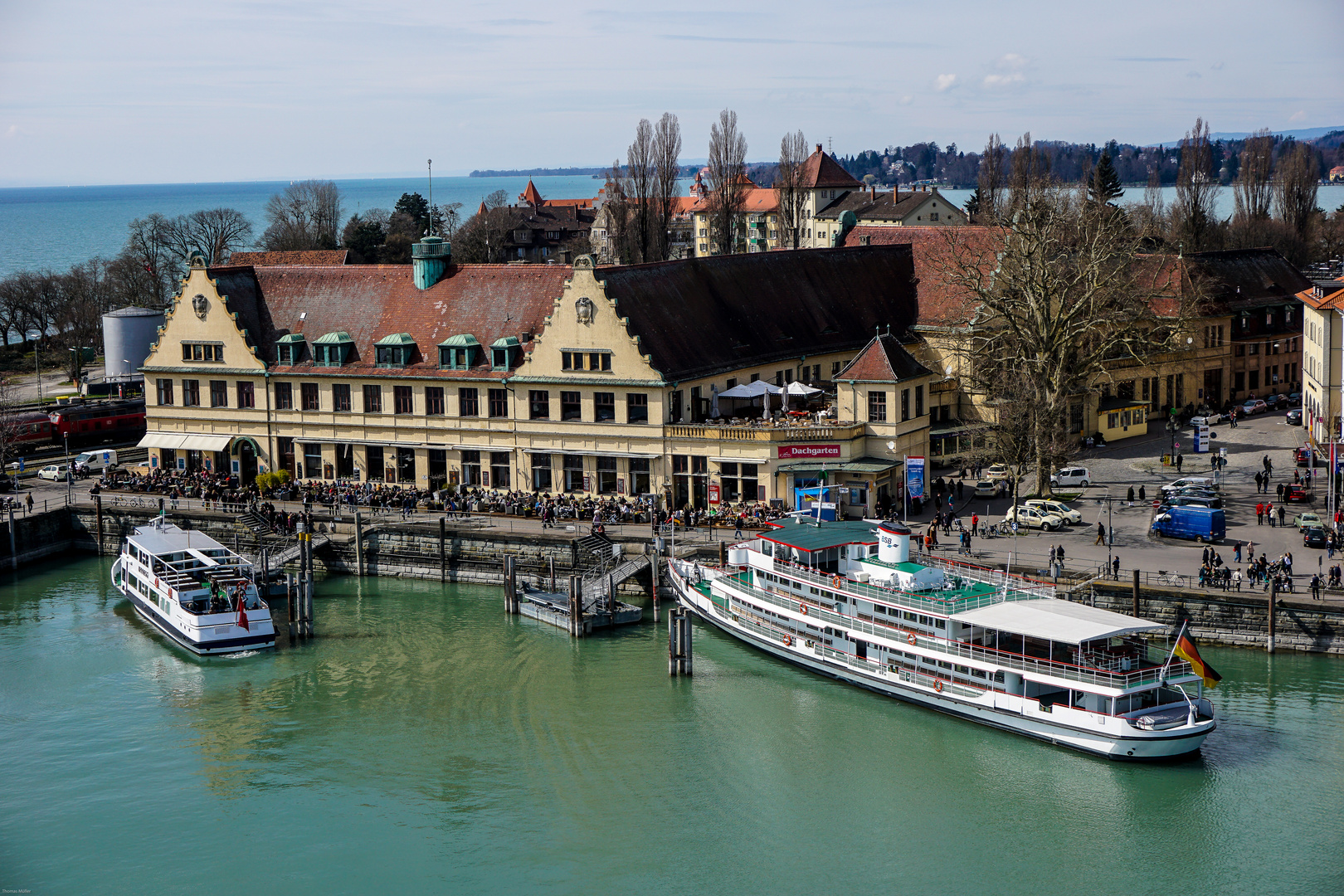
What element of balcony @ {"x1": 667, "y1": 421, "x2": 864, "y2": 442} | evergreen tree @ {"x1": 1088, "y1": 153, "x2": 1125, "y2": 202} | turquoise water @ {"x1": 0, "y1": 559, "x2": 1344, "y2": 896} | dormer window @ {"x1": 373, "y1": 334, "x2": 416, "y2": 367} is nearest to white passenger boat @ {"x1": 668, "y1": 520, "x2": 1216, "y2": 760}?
turquoise water @ {"x1": 0, "y1": 559, "x2": 1344, "y2": 896}

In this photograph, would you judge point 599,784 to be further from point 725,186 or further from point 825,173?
point 825,173

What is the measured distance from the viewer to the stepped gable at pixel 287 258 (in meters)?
104

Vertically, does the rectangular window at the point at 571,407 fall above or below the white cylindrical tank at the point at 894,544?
above

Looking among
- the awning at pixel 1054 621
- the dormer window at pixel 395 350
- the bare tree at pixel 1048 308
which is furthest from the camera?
the dormer window at pixel 395 350

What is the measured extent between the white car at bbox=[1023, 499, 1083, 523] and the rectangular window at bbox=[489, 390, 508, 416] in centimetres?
2705

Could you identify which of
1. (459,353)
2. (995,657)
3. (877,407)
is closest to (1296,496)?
(877,407)

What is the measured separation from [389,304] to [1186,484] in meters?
44.0

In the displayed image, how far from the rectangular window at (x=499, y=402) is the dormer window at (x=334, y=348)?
32.0ft

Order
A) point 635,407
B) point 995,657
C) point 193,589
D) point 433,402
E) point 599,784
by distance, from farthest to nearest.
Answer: point 433,402 → point 635,407 → point 193,589 → point 995,657 → point 599,784

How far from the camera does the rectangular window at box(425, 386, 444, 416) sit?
77.8m

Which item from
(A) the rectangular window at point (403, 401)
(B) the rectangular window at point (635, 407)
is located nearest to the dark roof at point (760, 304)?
(B) the rectangular window at point (635, 407)

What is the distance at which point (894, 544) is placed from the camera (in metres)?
55.4

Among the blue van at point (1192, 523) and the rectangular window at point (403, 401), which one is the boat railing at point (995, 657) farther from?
the rectangular window at point (403, 401)

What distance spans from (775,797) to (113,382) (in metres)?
86.6
